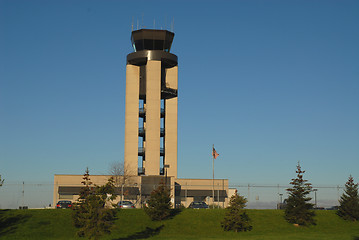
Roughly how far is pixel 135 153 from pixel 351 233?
4449 centimetres

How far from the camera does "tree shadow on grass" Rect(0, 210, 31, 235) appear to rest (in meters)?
47.6

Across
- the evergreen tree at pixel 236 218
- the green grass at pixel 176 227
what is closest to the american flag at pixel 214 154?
the green grass at pixel 176 227

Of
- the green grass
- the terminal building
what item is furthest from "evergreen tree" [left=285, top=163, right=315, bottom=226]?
the terminal building

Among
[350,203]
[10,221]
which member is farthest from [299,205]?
[10,221]

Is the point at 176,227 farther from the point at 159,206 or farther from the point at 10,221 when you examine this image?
the point at 10,221

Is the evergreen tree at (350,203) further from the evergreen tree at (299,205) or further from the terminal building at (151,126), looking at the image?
the terminal building at (151,126)

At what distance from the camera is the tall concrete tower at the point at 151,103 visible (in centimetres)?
8406

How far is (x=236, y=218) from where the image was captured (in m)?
51.7

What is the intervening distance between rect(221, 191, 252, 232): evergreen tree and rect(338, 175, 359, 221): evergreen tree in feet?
46.6

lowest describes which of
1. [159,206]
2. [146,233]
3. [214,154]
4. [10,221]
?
[146,233]

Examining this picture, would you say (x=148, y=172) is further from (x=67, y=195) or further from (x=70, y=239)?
(x=70, y=239)

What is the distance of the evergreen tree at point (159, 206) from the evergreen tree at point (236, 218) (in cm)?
694

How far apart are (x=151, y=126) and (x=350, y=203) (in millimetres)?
38500

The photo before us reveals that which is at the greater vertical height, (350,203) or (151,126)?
(151,126)
